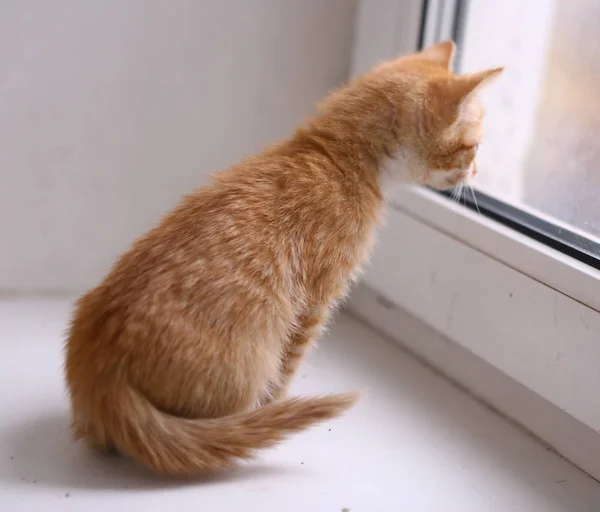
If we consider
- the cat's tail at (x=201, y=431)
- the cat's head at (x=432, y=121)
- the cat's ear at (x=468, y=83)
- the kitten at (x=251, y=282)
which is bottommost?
the cat's tail at (x=201, y=431)

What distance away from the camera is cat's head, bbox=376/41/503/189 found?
860 millimetres

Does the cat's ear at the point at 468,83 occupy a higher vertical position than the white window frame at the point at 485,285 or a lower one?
higher

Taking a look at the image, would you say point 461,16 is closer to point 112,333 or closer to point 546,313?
point 546,313

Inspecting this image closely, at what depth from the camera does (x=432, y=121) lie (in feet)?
2.85

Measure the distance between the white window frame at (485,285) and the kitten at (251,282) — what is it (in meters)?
0.15

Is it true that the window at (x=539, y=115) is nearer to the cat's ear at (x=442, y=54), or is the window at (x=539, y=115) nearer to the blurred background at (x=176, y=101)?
the blurred background at (x=176, y=101)

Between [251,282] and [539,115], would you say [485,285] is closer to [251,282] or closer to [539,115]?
[539,115]

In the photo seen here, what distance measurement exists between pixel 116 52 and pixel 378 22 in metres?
0.42

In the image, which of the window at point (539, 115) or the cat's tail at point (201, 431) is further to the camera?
the window at point (539, 115)

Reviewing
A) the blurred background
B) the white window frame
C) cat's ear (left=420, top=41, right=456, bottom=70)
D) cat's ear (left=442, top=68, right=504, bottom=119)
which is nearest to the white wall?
the blurred background

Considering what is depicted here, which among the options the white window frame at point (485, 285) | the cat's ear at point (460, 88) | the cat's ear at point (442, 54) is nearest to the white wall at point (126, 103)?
the white window frame at point (485, 285)

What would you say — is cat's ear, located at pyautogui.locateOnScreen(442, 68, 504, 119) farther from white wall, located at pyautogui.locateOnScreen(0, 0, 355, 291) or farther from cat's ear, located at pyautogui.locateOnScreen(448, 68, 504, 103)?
white wall, located at pyautogui.locateOnScreen(0, 0, 355, 291)

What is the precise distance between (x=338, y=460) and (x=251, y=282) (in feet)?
0.80

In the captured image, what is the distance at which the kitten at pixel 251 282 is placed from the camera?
74 centimetres
